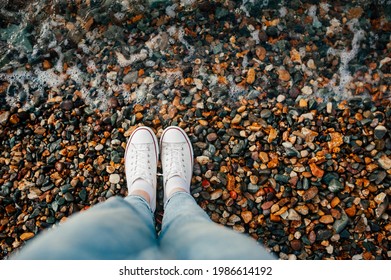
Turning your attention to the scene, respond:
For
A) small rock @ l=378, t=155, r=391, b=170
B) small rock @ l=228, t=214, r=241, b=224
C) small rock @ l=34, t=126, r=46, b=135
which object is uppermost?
small rock @ l=34, t=126, r=46, b=135

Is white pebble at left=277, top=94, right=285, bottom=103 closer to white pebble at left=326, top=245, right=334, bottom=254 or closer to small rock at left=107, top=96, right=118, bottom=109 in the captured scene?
white pebble at left=326, top=245, right=334, bottom=254

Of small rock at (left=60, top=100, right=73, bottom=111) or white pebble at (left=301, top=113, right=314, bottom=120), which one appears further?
small rock at (left=60, top=100, right=73, bottom=111)

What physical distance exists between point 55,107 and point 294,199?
1.60m

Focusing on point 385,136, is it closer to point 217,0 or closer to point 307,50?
point 307,50

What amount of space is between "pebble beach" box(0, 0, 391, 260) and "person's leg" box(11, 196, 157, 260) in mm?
656

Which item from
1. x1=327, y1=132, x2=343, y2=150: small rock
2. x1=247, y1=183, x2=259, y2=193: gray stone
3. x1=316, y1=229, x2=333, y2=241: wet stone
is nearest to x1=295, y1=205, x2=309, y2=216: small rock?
x1=316, y1=229, x2=333, y2=241: wet stone

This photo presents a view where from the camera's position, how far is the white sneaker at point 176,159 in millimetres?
2066

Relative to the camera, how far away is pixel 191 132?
2.19m

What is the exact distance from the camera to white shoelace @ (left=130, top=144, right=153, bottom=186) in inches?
82.6

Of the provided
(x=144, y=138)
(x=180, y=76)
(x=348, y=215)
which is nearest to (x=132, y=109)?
(x=144, y=138)

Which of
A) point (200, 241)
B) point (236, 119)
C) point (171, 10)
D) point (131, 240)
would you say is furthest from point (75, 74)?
point (200, 241)

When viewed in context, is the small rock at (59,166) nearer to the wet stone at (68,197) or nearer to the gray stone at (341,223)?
the wet stone at (68,197)

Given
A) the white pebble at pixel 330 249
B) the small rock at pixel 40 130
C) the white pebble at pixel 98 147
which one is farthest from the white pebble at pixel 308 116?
the small rock at pixel 40 130

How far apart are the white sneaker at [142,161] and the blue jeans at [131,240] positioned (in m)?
0.50
